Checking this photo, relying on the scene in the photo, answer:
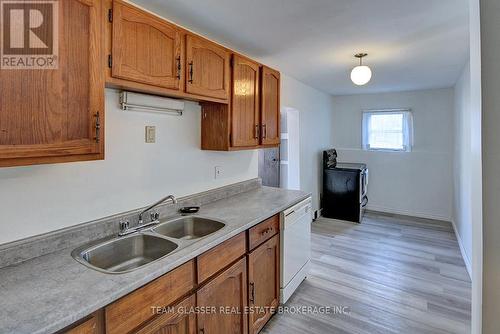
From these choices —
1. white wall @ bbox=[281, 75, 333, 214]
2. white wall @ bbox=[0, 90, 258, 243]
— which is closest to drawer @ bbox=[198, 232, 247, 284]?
white wall @ bbox=[0, 90, 258, 243]

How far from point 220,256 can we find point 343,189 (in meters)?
3.73

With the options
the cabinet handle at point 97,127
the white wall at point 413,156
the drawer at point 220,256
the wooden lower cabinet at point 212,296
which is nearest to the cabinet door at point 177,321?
the wooden lower cabinet at point 212,296

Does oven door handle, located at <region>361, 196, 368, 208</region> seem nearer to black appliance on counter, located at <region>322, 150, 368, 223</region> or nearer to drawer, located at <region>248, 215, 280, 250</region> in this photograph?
black appliance on counter, located at <region>322, 150, 368, 223</region>

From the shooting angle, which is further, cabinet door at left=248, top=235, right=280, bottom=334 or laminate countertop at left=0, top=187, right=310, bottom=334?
cabinet door at left=248, top=235, right=280, bottom=334

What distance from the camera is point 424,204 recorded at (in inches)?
198

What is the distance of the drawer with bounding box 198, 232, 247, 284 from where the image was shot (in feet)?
4.88

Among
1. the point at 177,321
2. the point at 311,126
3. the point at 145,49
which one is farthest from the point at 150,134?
the point at 311,126

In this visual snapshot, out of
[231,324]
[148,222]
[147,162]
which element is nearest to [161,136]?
[147,162]

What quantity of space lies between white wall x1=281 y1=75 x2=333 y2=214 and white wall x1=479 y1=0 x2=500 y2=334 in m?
2.89

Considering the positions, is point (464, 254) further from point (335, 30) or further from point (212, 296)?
point (212, 296)

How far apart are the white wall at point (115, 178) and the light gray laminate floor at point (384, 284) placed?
1377 millimetres

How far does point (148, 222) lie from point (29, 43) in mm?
1153

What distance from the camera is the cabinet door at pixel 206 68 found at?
186cm

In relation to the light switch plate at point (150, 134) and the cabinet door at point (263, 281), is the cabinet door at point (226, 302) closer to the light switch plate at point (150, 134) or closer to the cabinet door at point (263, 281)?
the cabinet door at point (263, 281)
